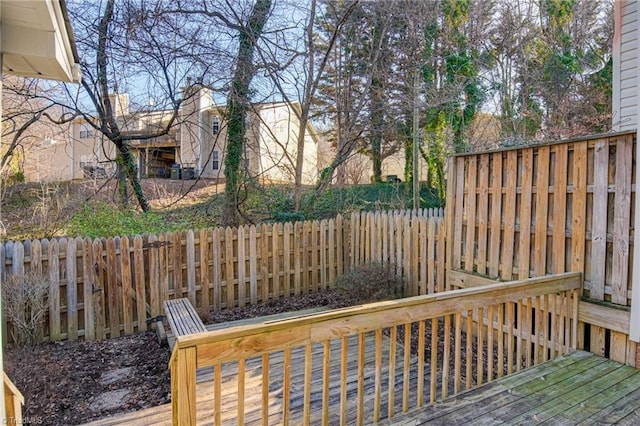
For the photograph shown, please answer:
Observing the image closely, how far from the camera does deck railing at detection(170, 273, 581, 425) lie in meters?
1.89

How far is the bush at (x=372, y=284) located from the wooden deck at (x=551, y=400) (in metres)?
2.31

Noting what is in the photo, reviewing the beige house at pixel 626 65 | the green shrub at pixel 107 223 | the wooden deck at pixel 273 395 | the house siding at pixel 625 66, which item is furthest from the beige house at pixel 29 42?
the house siding at pixel 625 66

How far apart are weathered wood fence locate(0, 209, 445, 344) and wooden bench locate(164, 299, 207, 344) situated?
832 mm

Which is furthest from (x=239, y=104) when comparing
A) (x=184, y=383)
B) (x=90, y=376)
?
(x=184, y=383)

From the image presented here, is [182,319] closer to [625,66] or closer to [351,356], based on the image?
[351,356]

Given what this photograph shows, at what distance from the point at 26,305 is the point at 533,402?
5.19 meters

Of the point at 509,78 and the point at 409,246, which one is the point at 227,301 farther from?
the point at 509,78

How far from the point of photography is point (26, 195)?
830cm

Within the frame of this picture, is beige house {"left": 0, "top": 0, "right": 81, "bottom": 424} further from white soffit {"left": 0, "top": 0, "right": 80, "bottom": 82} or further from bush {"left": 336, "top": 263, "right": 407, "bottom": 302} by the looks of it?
bush {"left": 336, "top": 263, "right": 407, "bottom": 302}

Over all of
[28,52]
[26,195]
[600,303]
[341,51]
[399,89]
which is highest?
[341,51]

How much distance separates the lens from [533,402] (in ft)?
8.98

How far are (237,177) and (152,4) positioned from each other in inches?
146

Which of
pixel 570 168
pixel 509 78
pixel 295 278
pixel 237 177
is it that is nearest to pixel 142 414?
pixel 295 278

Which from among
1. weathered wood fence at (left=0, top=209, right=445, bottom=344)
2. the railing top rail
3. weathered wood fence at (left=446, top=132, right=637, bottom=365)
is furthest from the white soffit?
weathered wood fence at (left=446, top=132, right=637, bottom=365)
